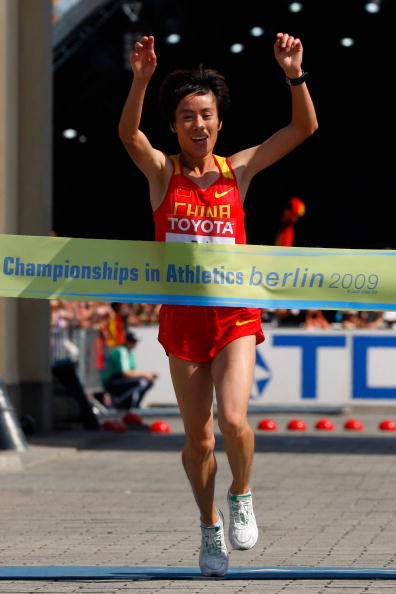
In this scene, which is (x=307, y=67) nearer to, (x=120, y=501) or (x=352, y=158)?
(x=352, y=158)

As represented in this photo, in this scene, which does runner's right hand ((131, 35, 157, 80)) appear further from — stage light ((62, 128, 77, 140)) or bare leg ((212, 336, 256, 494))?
stage light ((62, 128, 77, 140))

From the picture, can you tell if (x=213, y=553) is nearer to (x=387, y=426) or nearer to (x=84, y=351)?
(x=387, y=426)

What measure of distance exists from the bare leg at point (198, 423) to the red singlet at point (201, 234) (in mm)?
70

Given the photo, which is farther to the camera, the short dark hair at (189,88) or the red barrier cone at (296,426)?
the red barrier cone at (296,426)

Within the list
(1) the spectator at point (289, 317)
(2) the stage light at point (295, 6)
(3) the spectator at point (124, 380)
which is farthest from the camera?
(2) the stage light at point (295, 6)

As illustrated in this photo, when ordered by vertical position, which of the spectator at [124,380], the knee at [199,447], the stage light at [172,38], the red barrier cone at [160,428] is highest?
the stage light at [172,38]

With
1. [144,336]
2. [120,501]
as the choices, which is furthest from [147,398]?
[120,501]

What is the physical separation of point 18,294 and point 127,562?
156cm

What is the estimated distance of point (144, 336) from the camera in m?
21.6

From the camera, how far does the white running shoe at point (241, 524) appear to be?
6.86 metres

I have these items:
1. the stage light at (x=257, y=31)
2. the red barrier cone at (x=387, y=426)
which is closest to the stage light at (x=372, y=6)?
the stage light at (x=257, y=31)

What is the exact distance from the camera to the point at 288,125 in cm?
712

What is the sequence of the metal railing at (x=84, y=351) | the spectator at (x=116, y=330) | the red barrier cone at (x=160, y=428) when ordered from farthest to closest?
the spectator at (x=116, y=330) → the metal railing at (x=84, y=351) → the red barrier cone at (x=160, y=428)

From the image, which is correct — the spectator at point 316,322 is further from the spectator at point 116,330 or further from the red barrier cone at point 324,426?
the red barrier cone at point 324,426
